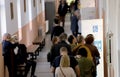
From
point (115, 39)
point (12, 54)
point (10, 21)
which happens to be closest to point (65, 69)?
point (115, 39)

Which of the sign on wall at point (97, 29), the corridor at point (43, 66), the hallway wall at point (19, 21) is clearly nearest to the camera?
the sign on wall at point (97, 29)

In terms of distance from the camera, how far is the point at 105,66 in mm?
11008

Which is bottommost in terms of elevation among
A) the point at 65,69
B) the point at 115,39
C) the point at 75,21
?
the point at 65,69

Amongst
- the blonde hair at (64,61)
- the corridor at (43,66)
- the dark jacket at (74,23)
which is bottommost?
the corridor at (43,66)

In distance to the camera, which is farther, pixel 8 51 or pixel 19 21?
pixel 19 21

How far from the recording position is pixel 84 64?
762 cm

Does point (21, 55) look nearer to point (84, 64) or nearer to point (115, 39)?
point (84, 64)

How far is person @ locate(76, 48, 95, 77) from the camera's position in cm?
757

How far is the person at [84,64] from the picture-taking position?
757 centimetres

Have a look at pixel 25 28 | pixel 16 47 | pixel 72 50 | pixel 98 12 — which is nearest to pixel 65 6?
pixel 25 28

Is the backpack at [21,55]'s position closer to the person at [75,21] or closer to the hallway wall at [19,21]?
the hallway wall at [19,21]

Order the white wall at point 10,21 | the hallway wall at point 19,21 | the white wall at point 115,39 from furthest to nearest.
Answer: the white wall at point 10,21
the hallway wall at point 19,21
the white wall at point 115,39

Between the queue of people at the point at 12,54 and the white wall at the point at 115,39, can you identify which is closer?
the white wall at the point at 115,39

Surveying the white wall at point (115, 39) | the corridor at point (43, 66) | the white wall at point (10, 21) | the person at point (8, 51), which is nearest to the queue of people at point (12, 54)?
the person at point (8, 51)
